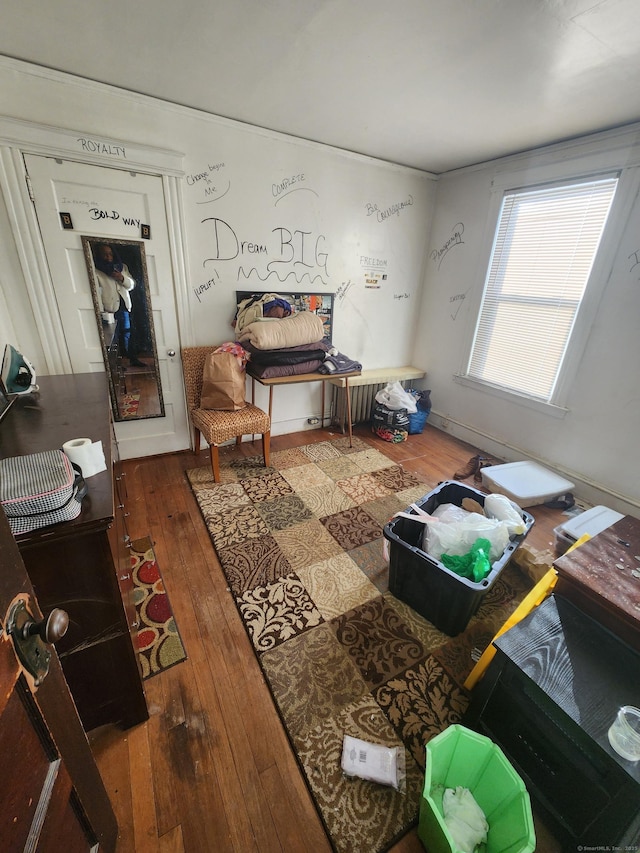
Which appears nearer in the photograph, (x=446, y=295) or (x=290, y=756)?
(x=290, y=756)

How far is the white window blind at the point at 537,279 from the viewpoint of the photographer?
2.40 metres

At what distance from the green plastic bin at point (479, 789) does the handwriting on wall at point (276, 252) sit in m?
2.92

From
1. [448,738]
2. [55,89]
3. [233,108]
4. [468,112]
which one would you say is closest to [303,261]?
[233,108]

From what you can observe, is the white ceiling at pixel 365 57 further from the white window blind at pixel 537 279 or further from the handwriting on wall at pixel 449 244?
the handwriting on wall at pixel 449 244

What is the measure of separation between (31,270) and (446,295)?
3.30 m

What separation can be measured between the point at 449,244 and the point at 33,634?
12.6ft

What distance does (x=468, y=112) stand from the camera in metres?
2.08

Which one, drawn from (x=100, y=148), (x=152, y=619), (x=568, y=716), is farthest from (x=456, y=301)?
(x=152, y=619)

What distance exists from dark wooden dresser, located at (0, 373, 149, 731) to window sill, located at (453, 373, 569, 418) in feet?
9.69

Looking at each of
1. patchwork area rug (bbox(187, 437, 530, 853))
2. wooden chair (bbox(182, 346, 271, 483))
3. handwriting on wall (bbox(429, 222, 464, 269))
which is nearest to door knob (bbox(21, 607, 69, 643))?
patchwork area rug (bbox(187, 437, 530, 853))

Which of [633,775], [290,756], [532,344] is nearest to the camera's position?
[633,775]

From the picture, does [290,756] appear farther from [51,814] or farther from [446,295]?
[446,295]

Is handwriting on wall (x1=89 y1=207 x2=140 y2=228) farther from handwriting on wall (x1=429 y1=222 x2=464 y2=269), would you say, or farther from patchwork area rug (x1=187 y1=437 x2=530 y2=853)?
handwriting on wall (x1=429 y1=222 x2=464 y2=269)

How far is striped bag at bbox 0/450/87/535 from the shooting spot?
826 millimetres
